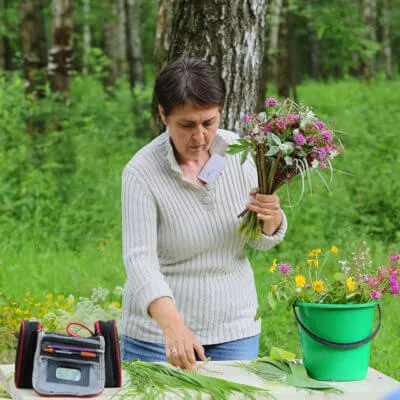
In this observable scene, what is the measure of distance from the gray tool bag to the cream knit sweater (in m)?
0.43

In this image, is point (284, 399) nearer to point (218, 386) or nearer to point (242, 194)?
point (218, 386)

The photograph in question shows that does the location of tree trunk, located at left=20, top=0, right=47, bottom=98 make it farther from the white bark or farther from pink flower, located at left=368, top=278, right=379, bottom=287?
pink flower, located at left=368, top=278, right=379, bottom=287

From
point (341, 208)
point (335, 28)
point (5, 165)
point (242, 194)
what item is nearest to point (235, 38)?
point (242, 194)

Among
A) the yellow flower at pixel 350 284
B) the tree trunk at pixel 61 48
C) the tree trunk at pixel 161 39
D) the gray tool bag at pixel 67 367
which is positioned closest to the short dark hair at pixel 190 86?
the yellow flower at pixel 350 284

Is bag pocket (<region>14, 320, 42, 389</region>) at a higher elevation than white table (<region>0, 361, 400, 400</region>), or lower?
higher

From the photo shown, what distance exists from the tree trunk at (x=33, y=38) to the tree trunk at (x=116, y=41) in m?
5.34

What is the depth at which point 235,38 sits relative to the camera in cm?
504

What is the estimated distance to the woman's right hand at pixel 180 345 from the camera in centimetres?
293

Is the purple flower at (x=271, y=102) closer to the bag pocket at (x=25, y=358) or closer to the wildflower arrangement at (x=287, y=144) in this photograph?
the wildflower arrangement at (x=287, y=144)

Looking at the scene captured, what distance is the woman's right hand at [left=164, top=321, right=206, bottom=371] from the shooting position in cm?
293

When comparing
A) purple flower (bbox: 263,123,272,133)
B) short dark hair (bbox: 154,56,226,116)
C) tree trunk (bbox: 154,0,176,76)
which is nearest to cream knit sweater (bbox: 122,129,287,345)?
short dark hair (bbox: 154,56,226,116)

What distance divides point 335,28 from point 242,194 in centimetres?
1131

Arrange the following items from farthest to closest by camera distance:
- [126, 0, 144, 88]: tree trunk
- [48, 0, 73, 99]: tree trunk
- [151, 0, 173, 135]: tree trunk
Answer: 1. [126, 0, 144, 88]: tree trunk
2. [48, 0, 73, 99]: tree trunk
3. [151, 0, 173, 135]: tree trunk

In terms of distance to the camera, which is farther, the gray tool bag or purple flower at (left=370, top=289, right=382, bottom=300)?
purple flower at (left=370, top=289, right=382, bottom=300)
